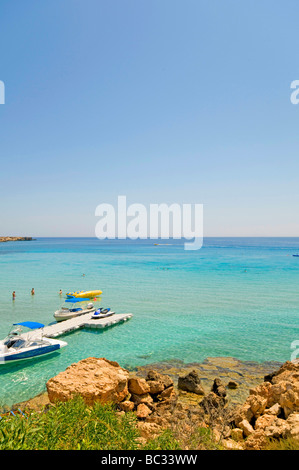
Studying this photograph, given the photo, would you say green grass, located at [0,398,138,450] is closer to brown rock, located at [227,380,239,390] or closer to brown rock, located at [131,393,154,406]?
brown rock, located at [131,393,154,406]

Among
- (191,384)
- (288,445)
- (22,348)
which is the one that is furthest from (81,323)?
(288,445)

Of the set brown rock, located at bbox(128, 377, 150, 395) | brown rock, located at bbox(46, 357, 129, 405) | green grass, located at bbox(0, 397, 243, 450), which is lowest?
brown rock, located at bbox(128, 377, 150, 395)

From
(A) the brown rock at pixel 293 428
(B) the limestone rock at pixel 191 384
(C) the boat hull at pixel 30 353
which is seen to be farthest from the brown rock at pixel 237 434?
(C) the boat hull at pixel 30 353

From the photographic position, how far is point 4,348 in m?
18.7

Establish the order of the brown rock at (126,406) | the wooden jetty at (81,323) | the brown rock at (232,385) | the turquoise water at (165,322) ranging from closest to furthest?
the brown rock at (126,406) → the brown rock at (232,385) → the turquoise water at (165,322) → the wooden jetty at (81,323)

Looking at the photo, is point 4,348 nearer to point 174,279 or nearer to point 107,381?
point 107,381

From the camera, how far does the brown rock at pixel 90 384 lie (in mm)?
11336

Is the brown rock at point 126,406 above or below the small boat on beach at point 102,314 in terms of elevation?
above

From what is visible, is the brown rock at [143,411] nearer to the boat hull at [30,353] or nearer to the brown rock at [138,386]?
the brown rock at [138,386]

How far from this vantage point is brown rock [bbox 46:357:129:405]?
37.2ft

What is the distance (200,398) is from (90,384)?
5872 mm

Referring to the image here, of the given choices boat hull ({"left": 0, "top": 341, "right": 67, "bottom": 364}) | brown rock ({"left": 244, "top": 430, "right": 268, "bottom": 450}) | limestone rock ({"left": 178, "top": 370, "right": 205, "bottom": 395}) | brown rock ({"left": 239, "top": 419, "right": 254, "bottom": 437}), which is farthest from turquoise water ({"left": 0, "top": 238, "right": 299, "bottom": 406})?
brown rock ({"left": 244, "top": 430, "right": 268, "bottom": 450})

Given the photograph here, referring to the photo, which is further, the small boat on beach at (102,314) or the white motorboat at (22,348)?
the small boat on beach at (102,314)

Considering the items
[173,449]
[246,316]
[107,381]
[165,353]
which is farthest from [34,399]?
[246,316]
